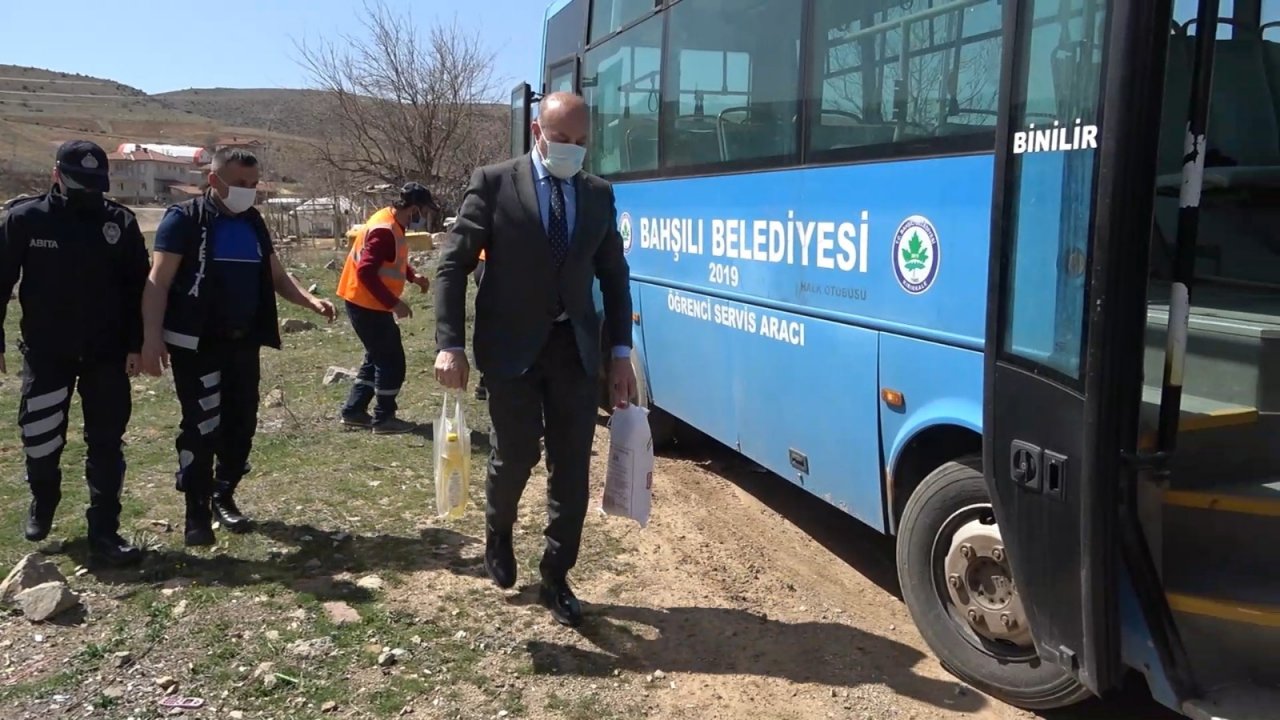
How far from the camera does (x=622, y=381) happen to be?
3930 mm

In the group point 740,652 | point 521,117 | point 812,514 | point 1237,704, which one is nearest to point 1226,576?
point 1237,704

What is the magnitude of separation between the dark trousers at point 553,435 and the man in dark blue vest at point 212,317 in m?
1.54

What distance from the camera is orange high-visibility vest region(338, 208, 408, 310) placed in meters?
7.02

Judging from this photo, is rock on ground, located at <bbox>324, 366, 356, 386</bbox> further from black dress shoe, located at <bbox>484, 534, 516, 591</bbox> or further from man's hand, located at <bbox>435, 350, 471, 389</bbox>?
man's hand, located at <bbox>435, 350, 471, 389</bbox>

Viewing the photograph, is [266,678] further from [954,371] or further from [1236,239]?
[1236,239]

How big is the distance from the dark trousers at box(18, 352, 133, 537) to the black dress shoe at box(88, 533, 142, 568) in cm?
3

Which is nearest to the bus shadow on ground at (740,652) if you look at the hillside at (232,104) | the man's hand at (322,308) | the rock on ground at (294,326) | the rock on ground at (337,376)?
the man's hand at (322,308)

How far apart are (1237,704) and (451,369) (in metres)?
2.67

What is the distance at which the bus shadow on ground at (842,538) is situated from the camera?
11.5 ft

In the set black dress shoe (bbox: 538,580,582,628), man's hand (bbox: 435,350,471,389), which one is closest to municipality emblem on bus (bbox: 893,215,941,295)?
man's hand (bbox: 435,350,471,389)

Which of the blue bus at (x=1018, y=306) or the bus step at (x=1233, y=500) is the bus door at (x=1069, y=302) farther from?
the bus step at (x=1233, y=500)

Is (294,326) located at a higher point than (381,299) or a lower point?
lower

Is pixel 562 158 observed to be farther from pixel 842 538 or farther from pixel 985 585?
pixel 842 538

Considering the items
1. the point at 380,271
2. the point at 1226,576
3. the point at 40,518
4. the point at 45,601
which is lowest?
the point at 45,601
